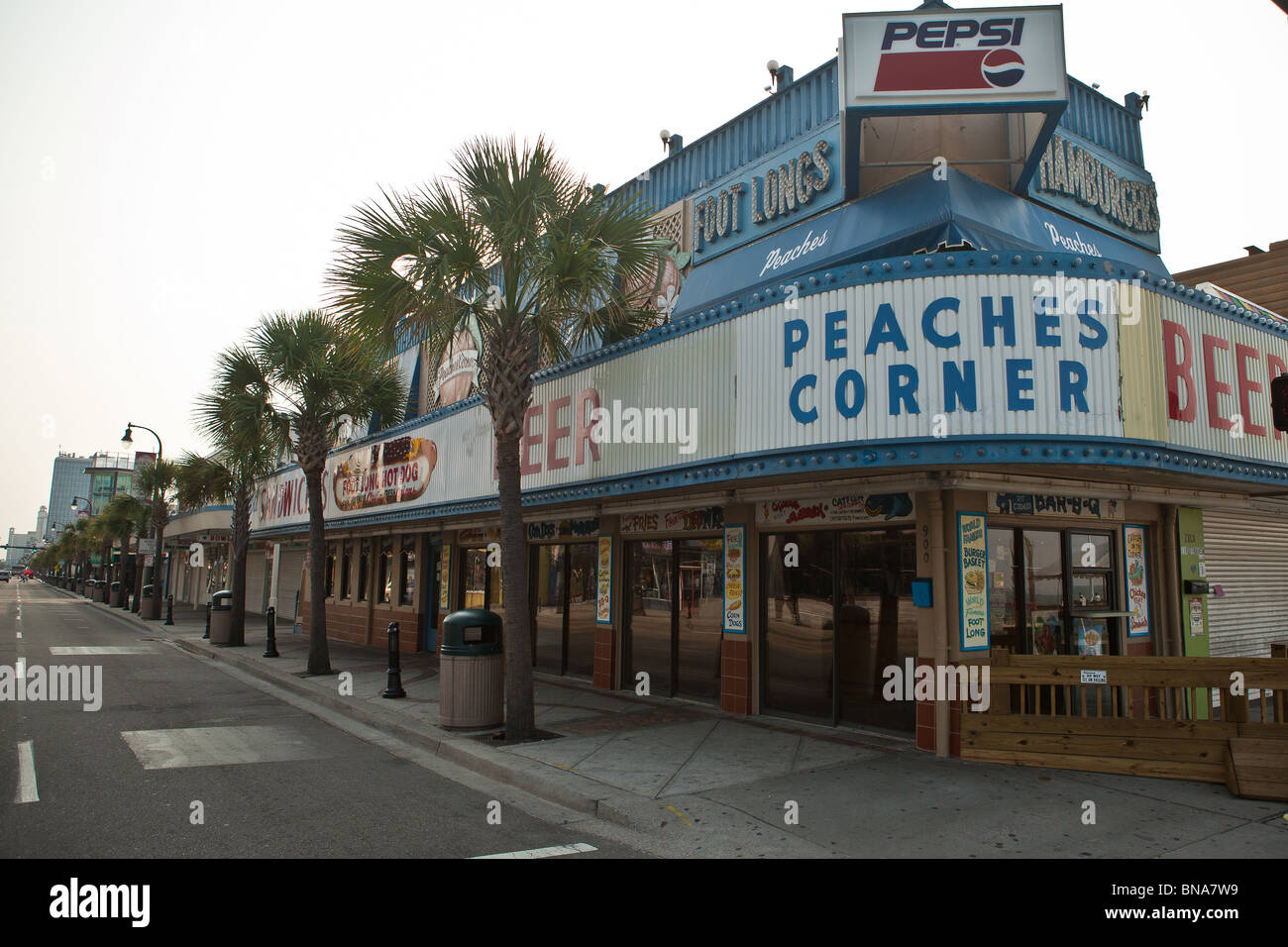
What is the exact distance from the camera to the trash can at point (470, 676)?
9.96 m

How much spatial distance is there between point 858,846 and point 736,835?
0.89m

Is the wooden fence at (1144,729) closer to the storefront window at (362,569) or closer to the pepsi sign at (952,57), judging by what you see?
the pepsi sign at (952,57)

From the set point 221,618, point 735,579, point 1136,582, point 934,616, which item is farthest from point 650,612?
point 221,618

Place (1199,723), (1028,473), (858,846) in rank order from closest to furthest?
(858,846) → (1199,723) → (1028,473)

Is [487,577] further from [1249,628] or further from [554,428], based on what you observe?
[1249,628]

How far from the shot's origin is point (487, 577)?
16.9m

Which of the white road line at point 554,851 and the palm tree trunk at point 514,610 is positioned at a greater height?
the palm tree trunk at point 514,610

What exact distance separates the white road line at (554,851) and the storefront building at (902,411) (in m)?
3.93

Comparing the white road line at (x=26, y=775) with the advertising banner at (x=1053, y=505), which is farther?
the advertising banner at (x=1053, y=505)

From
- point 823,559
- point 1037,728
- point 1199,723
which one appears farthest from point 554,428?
point 1199,723

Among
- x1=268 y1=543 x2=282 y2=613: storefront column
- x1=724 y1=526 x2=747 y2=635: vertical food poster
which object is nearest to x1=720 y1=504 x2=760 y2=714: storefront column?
x1=724 y1=526 x2=747 y2=635: vertical food poster

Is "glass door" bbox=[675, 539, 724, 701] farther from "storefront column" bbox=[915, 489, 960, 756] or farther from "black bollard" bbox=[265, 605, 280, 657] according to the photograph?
"black bollard" bbox=[265, 605, 280, 657]

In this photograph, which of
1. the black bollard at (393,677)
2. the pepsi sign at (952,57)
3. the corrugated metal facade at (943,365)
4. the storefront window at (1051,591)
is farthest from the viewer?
the black bollard at (393,677)

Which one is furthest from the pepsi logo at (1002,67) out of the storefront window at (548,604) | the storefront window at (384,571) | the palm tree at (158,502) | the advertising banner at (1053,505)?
the palm tree at (158,502)
